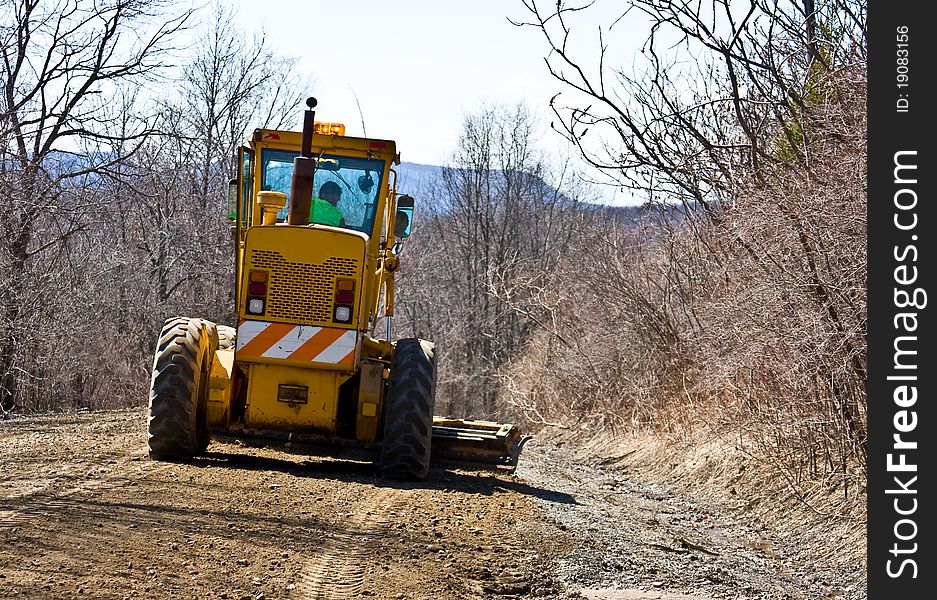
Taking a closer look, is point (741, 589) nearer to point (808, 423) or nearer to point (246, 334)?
point (808, 423)

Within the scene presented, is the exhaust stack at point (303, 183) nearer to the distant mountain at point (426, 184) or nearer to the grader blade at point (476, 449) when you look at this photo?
the grader blade at point (476, 449)

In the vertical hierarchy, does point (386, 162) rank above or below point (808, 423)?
above

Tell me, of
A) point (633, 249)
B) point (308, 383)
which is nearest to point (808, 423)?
point (308, 383)

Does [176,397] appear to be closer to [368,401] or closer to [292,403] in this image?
[292,403]

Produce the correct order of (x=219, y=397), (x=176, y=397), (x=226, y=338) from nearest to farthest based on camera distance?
(x=176, y=397) → (x=219, y=397) → (x=226, y=338)

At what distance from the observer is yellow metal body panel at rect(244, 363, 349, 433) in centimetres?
1002

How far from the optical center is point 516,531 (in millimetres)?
8000

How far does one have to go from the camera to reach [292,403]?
33.0 feet

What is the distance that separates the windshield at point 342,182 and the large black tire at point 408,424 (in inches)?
65.4

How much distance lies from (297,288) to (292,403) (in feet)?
3.43

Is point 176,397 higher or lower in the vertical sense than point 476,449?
higher

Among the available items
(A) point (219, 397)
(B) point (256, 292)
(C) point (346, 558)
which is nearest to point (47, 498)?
(C) point (346, 558)

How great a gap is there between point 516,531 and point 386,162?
14.8 feet

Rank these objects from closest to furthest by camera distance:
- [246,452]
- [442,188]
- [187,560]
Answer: [187,560], [246,452], [442,188]
